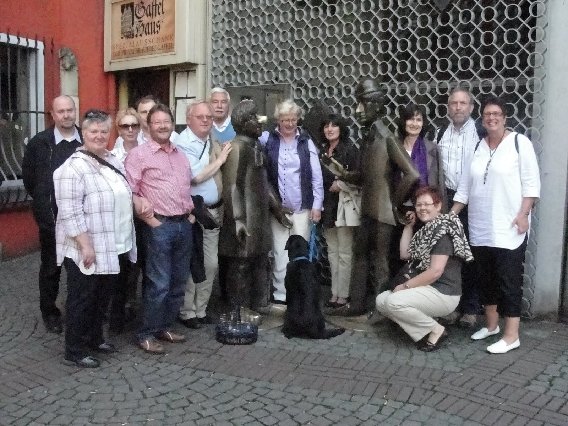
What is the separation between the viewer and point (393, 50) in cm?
683

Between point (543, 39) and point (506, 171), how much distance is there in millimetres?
1467

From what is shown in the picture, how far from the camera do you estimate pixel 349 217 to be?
19.2 feet

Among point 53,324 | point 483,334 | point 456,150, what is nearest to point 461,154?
point 456,150

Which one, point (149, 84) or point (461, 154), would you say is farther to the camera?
point (149, 84)

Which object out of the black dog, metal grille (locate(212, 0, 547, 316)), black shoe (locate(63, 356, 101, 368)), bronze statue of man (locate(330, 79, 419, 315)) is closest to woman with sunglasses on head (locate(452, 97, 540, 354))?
bronze statue of man (locate(330, 79, 419, 315))

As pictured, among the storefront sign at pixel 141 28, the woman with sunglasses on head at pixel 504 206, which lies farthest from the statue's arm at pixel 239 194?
the storefront sign at pixel 141 28

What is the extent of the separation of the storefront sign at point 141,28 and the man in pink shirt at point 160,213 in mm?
3635

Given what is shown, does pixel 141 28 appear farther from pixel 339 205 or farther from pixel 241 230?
pixel 241 230

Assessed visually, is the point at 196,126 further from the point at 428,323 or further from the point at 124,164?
the point at 428,323

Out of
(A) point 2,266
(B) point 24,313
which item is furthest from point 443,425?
(A) point 2,266

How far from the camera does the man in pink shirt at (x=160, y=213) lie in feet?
16.0

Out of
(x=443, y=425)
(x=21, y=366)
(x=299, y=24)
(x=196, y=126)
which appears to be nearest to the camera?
(x=443, y=425)

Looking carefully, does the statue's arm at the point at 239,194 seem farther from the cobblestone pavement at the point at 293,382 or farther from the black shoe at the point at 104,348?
the black shoe at the point at 104,348

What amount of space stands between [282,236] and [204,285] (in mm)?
813
